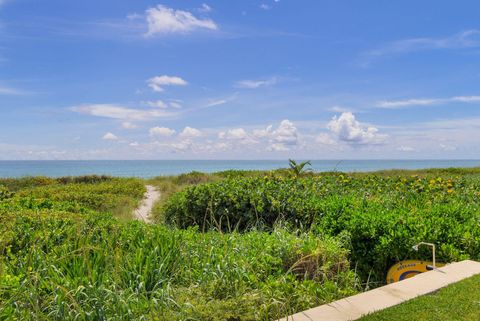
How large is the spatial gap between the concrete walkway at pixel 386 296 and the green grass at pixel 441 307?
0.08m

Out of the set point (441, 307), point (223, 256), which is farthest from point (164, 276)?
point (441, 307)

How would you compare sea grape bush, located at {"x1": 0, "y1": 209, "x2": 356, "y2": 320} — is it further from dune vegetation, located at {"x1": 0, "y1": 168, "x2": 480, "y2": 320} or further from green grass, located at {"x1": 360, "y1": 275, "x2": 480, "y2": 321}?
green grass, located at {"x1": 360, "y1": 275, "x2": 480, "y2": 321}

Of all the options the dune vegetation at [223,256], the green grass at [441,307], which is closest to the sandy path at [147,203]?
the dune vegetation at [223,256]

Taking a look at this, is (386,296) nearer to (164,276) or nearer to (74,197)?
(164,276)

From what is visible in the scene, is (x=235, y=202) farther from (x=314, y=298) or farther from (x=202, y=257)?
(x=314, y=298)

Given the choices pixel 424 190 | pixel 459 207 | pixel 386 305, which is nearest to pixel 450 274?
pixel 386 305

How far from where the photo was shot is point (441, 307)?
3453 mm

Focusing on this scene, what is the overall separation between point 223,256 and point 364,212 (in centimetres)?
267

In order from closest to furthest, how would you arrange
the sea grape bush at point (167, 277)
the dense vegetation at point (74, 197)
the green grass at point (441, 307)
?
1. the sea grape bush at point (167, 277)
2. the green grass at point (441, 307)
3. the dense vegetation at point (74, 197)

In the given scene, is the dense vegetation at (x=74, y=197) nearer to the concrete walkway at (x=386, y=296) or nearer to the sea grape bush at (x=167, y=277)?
the sea grape bush at (x=167, y=277)

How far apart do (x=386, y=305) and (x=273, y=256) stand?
1.46m

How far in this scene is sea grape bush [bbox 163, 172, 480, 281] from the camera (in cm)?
529

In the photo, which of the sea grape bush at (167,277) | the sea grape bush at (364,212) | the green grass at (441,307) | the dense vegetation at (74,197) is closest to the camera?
the sea grape bush at (167,277)

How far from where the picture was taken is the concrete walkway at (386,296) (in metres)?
3.18
